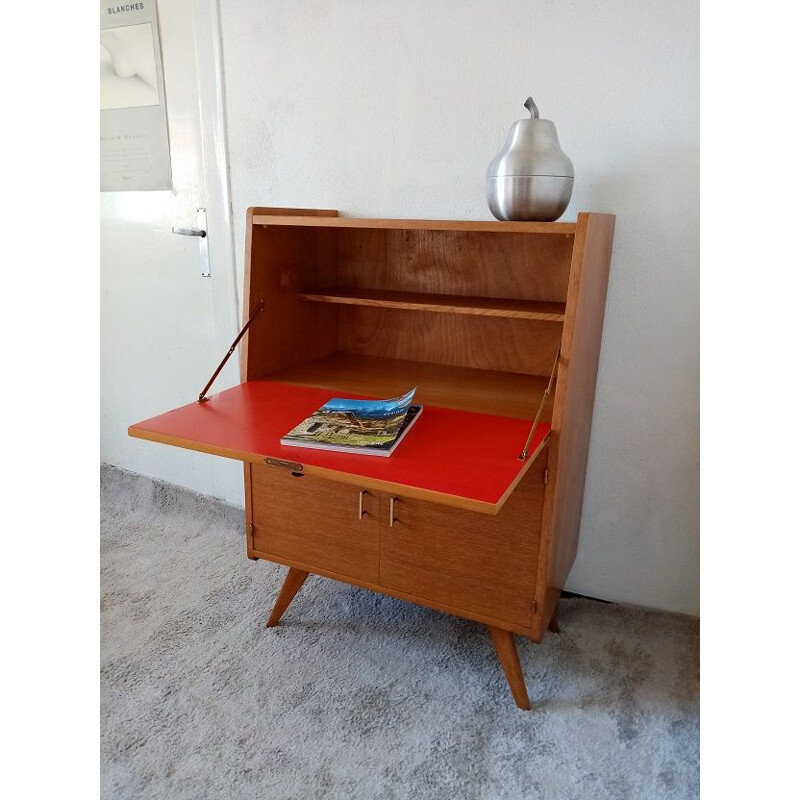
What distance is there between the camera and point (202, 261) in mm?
2322

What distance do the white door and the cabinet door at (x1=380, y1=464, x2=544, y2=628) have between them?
3.35 feet

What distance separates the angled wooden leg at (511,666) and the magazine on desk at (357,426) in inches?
23.3

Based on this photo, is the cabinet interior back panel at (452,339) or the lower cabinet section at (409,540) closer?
the lower cabinet section at (409,540)

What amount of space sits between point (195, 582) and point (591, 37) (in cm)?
195

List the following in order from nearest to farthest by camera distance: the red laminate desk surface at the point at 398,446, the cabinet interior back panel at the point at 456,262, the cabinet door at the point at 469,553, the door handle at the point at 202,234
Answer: the red laminate desk surface at the point at 398,446, the cabinet door at the point at 469,553, the cabinet interior back panel at the point at 456,262, the door handle at the point at 202,234

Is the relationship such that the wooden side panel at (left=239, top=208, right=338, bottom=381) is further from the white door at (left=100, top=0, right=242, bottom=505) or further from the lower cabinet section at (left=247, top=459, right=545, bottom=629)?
the white door at (left=100, top=0, right=242, bottom=505)

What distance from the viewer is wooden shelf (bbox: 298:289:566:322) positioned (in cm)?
151

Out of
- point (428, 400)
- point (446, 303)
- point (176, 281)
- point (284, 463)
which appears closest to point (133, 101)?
point (176, 281)

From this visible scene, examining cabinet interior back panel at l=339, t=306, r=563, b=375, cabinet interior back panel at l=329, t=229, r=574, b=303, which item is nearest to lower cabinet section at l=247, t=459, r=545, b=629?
cabinet interior back panel at l=339, t=306, r=563, b=375

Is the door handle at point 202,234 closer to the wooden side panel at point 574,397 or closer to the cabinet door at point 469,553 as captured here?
the cabinet door at point 469,553

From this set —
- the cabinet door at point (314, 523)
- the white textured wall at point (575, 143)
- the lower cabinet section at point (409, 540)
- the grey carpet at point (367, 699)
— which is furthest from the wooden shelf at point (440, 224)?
the grey carpet at point (367, 699)

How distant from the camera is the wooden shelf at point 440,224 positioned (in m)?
1.36
